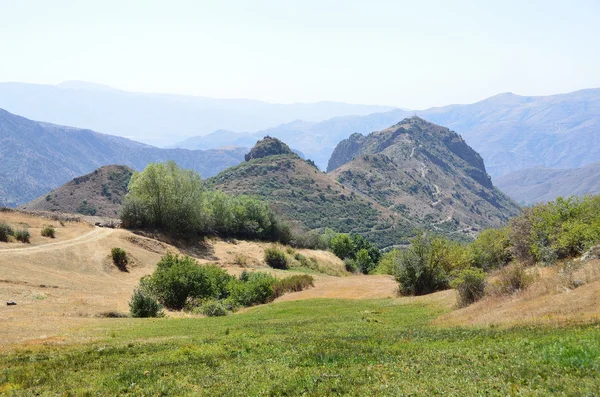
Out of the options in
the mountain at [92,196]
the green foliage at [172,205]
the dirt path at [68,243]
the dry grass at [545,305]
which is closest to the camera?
the dry grass at [545,305]

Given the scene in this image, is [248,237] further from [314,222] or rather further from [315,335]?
[314,222]

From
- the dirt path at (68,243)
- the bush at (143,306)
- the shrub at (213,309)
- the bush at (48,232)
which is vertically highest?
the bush at (48,232)

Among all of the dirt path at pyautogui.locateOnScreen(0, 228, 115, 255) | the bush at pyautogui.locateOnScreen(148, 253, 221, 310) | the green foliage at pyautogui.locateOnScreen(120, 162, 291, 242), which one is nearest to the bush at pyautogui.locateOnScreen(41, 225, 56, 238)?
the dirt path at pyautogui.locateOnScreen(0, 228, 115, 255)

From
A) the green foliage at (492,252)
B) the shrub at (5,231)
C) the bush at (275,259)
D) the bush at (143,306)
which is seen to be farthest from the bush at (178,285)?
the bush at (275,259)

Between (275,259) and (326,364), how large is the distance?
56.3 m

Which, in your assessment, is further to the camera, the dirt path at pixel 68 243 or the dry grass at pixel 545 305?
the dirt path at pixel 68 243

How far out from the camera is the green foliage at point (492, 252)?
40147mm

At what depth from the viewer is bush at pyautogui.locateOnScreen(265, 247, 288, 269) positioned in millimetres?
66375

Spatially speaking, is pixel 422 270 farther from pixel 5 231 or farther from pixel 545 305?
pixel 5 231

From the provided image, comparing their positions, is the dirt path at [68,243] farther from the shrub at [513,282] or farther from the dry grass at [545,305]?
the shrub at [513,282]

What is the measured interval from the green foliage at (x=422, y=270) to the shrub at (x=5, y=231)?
133 ft

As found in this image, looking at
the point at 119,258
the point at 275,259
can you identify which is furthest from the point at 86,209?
the point at 119,258

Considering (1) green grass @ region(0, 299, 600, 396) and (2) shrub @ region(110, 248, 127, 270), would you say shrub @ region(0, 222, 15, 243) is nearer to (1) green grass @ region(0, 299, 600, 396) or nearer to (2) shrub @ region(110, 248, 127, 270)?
(2) shrub @ region(110, 248, 127, 270)

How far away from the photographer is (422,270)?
32375mm
